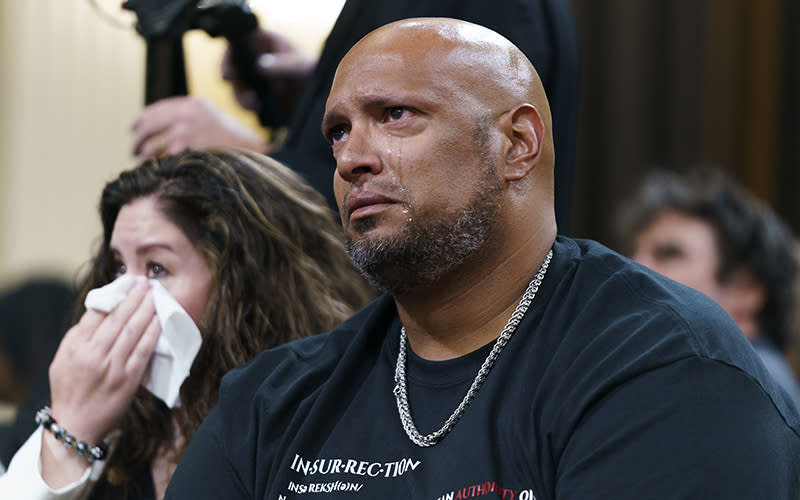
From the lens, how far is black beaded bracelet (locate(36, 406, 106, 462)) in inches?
63.4

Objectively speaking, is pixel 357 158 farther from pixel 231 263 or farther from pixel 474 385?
pixel 231 263

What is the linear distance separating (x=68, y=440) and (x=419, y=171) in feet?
A: 2.44

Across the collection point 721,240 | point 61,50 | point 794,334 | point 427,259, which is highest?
point 427,259

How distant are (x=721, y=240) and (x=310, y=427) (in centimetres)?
238

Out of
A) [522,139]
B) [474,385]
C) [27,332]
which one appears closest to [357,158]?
[522,139]

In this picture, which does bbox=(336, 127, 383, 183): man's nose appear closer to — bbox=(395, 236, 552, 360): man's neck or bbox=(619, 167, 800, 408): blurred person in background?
bbox=(395, 236, 552, 360): man's neck

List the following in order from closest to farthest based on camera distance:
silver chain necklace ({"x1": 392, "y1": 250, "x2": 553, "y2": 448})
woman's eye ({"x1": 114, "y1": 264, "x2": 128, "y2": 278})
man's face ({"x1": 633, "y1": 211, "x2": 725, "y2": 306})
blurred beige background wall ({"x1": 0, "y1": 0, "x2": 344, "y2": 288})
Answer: silver chain necklace ({"x1": 392, "y1": 250, "x2": 553, "y2": 448}), woman's eye ({"x1": 114, "y1": 264, "x2": 128, "y2": 278}), man's face ({"x1": 633, "y1": 211, "x2": 725, "y2": 306}), blurred beige background wall ({"x1": 0, "y1": 0, "x2": 344, "y2": 288})

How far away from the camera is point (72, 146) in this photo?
15.4 feet

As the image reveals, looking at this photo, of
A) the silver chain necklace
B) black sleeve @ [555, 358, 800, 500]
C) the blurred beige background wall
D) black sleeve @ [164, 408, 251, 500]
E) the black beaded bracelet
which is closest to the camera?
black sleeve @ [555, 358, 800, 500]

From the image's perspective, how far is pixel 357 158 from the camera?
1.28 meters

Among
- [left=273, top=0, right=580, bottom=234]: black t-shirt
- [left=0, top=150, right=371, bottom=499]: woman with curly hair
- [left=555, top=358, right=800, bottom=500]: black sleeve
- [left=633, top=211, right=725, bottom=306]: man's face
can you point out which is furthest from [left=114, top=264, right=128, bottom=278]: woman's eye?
[left=633, top=211, right=725, bottom=306]: man's face

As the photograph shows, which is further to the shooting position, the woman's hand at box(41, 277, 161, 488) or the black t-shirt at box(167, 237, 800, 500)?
the woman's hand at box(41, 277, 161, 488)

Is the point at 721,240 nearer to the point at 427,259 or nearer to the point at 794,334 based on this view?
the point at 794,334

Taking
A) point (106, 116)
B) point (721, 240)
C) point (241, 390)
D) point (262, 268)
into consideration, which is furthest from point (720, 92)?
point (241, 390)
